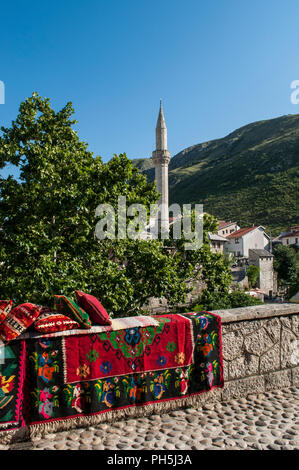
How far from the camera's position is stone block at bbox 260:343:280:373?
4.07 metres

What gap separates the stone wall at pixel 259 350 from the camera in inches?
152

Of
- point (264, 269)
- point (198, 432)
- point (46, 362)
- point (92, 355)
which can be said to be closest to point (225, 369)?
point (198, 432)

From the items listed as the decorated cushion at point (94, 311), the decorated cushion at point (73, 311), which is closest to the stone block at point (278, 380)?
the decorated cushion at point (94, 311)

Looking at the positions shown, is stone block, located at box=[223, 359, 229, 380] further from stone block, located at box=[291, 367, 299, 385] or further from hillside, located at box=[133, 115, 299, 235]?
hillside, located at box=[133, 115, 299, 235]

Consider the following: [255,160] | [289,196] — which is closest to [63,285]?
[289,196]

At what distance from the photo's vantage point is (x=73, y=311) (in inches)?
124

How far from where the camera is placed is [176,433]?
3002 millimetres

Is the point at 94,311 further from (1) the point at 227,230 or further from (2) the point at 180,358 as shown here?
(1) the point at 227,230

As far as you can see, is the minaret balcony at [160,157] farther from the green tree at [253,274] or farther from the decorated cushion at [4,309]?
the decorated cushion at [4,309]

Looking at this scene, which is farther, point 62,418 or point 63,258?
point 63,258

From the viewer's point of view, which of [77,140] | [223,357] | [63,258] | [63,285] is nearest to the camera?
[223,357]
